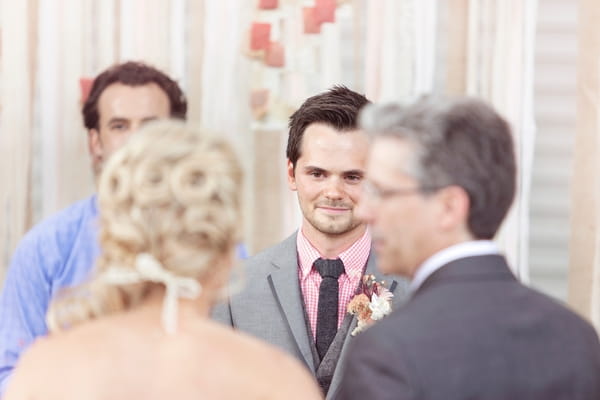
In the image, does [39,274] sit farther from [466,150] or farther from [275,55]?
[466,150]

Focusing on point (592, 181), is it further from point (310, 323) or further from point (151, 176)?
point (151, 176)

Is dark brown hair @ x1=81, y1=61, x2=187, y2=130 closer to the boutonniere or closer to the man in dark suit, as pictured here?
the boutonniere

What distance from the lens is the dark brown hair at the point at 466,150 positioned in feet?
6.53

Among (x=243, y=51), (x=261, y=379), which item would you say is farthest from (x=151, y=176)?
(x=243, y=51)

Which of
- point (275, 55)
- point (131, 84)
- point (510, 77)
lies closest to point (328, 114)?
point (131, 84)

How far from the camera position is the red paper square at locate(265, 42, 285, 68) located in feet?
13.4

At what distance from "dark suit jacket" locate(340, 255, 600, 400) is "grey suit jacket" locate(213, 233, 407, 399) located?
1029 mm

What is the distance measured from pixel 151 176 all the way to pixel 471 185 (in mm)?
→ 598

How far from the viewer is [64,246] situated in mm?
3158

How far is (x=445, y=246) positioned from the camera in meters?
2.04

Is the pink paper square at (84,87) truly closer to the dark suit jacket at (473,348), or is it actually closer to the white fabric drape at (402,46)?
the white fabric drape at (402,46)

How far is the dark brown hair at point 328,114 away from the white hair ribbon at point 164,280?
4.57 feet

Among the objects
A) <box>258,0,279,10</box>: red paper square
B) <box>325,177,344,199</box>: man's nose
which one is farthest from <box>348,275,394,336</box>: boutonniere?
<box>258,0,279,10</box>: red paper square

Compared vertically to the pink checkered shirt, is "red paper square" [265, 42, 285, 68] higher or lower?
higher
